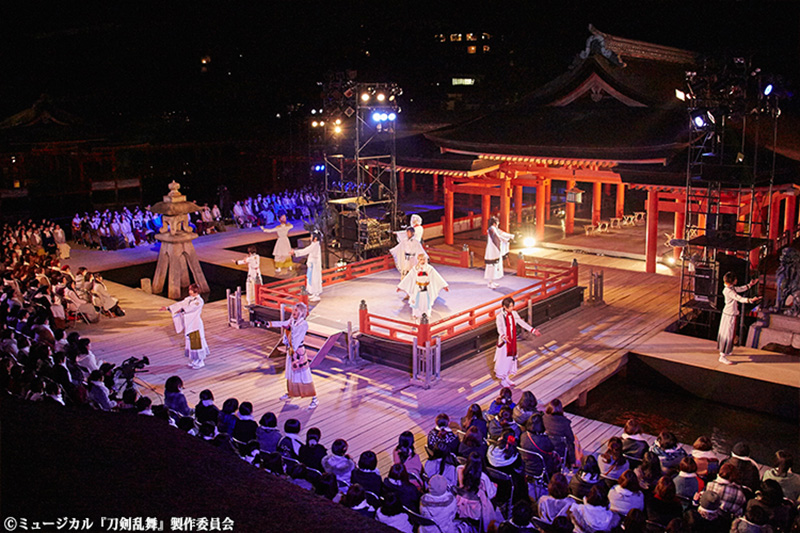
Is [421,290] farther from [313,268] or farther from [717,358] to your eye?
[717,358]

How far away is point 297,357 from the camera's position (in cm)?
1045

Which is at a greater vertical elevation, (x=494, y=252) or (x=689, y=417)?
(x=494, y=252)

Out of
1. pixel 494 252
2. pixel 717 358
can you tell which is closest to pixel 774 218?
pixel 717 358

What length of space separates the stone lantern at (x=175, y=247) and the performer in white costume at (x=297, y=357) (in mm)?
8057

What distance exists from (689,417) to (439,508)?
7.50 metres

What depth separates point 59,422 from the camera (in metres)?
7.25

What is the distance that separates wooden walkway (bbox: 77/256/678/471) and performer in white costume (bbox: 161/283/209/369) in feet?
0.81

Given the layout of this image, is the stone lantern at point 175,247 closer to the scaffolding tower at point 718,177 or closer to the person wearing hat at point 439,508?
the scaffolding tower at point 718,177

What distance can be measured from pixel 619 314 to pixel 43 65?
37149mm

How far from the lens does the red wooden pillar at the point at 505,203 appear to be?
22.3 metres

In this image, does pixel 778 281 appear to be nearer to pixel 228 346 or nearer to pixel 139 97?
pixel 228 346

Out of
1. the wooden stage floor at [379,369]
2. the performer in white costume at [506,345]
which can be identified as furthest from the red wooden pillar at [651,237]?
the performer in white costume at [506,345]

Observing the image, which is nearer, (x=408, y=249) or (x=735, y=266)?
(x=735, y=266)

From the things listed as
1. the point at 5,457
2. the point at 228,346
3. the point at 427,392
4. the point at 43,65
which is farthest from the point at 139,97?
the point at 5,457
